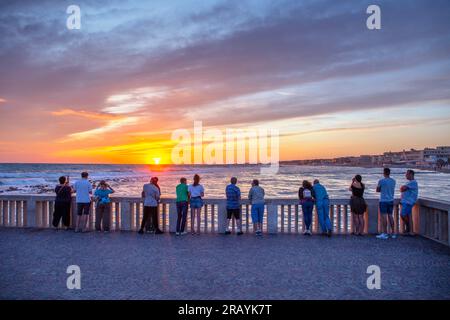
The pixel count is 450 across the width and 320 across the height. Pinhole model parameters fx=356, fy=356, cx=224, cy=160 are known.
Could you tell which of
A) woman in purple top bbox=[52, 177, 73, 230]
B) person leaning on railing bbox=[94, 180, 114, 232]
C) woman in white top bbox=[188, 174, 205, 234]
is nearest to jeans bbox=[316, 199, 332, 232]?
woman in white top bbox=[188, 174, 205, 234]

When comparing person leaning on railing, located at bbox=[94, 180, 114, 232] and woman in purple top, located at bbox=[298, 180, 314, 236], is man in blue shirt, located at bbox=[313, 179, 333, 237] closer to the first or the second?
woman in purple top, located at bbox=[298, 180, 314, 236]

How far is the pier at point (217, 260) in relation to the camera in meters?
5.22

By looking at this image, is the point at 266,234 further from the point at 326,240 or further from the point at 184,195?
the point at 184,195

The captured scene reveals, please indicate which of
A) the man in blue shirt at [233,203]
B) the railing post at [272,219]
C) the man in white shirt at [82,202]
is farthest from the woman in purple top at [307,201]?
the man in white shirt at [82,202]

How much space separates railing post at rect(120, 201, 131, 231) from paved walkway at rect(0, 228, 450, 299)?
0.64m

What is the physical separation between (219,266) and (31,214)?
695 cm

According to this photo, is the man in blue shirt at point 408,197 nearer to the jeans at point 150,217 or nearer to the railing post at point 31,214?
the jeans at point 150,217

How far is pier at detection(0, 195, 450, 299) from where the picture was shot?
5.22 metres

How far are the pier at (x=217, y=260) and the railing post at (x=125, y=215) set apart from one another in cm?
3

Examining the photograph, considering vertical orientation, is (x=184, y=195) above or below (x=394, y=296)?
above
